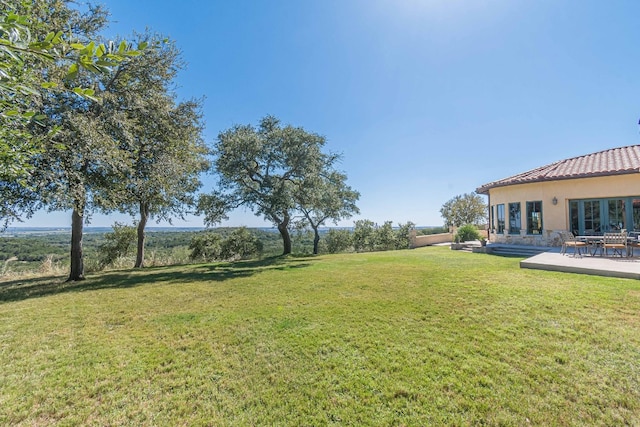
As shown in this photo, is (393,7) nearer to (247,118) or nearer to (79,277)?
(247,118)

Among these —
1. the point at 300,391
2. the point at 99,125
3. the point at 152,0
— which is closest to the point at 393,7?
the point at 152,0

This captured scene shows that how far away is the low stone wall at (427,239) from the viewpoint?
68.0 feet

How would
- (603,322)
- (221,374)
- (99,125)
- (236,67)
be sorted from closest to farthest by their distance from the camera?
(221,374) → (603,322) → (99,125) → (236,67)

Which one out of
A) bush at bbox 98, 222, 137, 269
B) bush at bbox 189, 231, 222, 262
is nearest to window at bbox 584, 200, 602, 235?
bush at bbox 189, 231, 222, 262

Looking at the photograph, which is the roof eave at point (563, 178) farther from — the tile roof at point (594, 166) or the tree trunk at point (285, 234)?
the tree trunk at point (285, 234)

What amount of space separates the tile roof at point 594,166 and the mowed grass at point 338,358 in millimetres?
8397

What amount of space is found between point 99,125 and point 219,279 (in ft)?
21.0

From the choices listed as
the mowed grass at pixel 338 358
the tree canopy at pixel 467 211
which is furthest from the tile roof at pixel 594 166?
the tree canopy at pixel 467 211

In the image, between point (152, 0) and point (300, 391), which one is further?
point (152, 0)

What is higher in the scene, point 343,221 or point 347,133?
point 347,133

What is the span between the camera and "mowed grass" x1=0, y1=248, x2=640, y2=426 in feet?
9.35

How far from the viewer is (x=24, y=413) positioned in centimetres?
289

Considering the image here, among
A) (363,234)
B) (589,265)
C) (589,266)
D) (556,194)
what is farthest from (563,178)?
(363,234)

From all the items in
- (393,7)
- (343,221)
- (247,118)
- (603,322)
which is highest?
(393,7)
